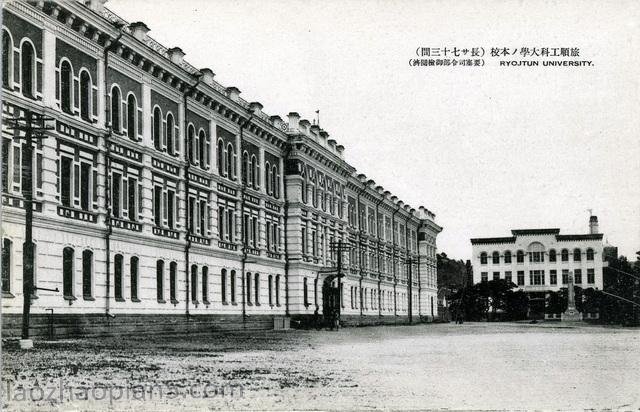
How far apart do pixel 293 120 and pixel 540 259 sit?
7252 centimetres

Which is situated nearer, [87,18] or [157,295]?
[87,18]

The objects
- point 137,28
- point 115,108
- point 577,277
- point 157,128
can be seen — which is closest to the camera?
point 115,108

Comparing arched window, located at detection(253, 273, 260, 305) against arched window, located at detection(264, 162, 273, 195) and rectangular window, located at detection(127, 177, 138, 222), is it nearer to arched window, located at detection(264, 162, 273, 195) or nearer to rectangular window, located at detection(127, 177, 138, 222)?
arched window, located at detection(264, 162, 273, 195)

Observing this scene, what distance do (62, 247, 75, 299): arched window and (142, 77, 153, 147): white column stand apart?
21.4ft

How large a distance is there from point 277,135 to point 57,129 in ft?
70.0

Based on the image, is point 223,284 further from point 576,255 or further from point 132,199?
point 576,255

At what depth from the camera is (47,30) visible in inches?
955

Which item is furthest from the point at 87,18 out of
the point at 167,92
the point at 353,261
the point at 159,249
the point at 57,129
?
the point at 353,261

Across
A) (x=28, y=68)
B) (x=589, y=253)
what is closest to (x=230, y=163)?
(x=28, y=68)

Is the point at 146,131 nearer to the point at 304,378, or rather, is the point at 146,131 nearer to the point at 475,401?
the point at 304,378

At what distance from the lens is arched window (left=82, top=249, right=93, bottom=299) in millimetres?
26547

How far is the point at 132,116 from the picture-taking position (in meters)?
30.4

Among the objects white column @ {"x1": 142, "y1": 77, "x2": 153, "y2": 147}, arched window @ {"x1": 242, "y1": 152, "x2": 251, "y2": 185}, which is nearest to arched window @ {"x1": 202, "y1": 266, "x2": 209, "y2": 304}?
arched window @ {"x1": 242, "y1": 152, "x2": 251, "y2": 185}

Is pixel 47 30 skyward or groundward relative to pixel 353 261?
skyward
